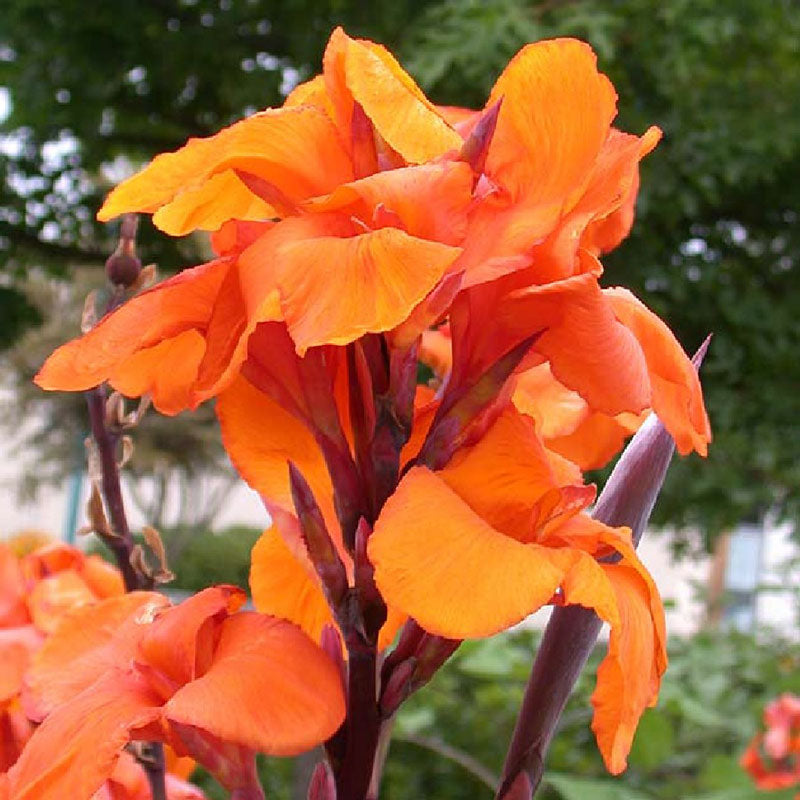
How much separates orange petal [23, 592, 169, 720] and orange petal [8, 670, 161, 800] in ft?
0.11

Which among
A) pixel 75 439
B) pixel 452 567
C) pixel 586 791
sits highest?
pixel 452 567

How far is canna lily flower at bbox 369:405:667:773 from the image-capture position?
0.33 metres

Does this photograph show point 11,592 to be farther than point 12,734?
Yes

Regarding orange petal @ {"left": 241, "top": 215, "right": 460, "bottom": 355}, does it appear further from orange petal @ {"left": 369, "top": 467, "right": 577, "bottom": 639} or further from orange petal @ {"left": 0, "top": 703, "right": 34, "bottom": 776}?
orange petal @ {"left": 0, "top": 703, "right": 34, "bottom": 776}

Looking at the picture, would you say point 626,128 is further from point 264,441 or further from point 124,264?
point 264,441

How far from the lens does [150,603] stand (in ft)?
1.60

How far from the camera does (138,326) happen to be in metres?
0.40

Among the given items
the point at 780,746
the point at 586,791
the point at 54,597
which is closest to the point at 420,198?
the point at 54,597

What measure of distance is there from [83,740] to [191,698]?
4cm

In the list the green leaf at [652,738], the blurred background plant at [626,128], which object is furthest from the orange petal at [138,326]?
the blurred background plant at [626,128]

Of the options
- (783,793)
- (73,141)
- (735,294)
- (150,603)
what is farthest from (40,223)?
(150,603)

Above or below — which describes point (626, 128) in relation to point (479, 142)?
below

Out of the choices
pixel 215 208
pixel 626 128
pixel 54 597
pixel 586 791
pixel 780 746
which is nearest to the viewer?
pixel 215 208

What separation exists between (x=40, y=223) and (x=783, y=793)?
397cm
